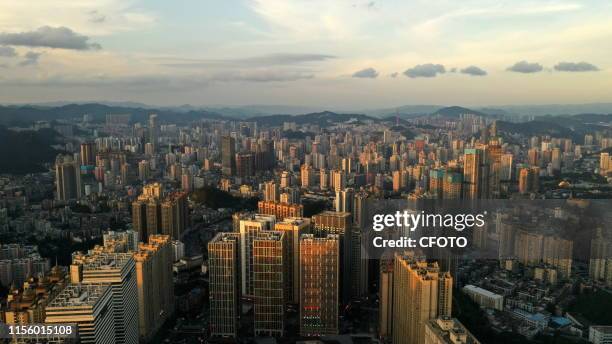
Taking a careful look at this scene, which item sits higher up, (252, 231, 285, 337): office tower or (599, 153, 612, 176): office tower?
(599, 153, 612, 176): office tower

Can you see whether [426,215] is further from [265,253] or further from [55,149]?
[55,149]

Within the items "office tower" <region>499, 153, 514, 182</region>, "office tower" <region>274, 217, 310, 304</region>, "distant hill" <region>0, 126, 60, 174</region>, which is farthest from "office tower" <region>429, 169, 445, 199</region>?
"distant hill" <region>0, 126, 60, 174</region>

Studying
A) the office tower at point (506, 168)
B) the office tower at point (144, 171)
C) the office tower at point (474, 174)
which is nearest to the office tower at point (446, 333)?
the office tower at point (474, 174)

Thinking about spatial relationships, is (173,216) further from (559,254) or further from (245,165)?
(559,254)

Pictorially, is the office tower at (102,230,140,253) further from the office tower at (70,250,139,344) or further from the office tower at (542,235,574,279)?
the office tower at (542,235,574,279)

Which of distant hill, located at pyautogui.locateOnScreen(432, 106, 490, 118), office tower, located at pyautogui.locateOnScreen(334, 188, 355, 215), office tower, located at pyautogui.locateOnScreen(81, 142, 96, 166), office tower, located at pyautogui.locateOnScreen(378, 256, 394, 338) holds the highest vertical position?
distant hill, located at pyautogui.locateOnScreen(432, 106, 490, 118)

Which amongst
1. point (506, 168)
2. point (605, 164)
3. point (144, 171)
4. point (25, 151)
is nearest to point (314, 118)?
point (144, 171)

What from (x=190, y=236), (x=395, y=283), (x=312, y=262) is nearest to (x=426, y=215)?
(x=395, y=283)

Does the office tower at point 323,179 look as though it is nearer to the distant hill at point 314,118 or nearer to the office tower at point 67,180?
the distant hill at point 314,118
